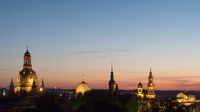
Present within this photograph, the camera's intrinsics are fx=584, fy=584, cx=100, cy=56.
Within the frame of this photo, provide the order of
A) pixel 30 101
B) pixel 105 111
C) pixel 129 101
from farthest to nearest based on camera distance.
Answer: pixel 30 101, pixel 129 101, pixel 105 111

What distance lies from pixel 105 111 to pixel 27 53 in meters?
80.9

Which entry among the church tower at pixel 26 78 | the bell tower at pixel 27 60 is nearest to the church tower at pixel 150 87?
the church tower at pixel 26 78

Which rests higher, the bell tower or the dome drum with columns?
the bell tower

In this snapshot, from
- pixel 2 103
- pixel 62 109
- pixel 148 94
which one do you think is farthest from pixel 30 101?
pixel 148 94

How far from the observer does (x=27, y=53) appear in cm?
19550

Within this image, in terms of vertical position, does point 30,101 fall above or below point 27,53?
below

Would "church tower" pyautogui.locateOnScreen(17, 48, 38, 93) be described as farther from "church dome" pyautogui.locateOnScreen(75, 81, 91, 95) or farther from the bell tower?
"church dome" pyautogui.locateOnScreen(75, 81, 91, 95)

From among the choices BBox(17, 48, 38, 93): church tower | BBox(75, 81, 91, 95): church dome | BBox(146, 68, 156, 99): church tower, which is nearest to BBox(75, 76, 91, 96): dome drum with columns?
BBox(75, 81, 91, 95): church dome

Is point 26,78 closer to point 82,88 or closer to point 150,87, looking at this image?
point 82,88

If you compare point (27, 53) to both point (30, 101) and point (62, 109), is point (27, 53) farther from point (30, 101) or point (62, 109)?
point (62, 109)

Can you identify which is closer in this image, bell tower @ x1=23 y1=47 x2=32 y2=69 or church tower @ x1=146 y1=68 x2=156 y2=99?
church tower @ x1=146 y1=68 x2=156 y2=99

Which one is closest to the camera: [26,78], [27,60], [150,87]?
[150,87]

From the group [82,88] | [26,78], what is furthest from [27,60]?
[82,88]

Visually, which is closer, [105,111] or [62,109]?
[105,111]
